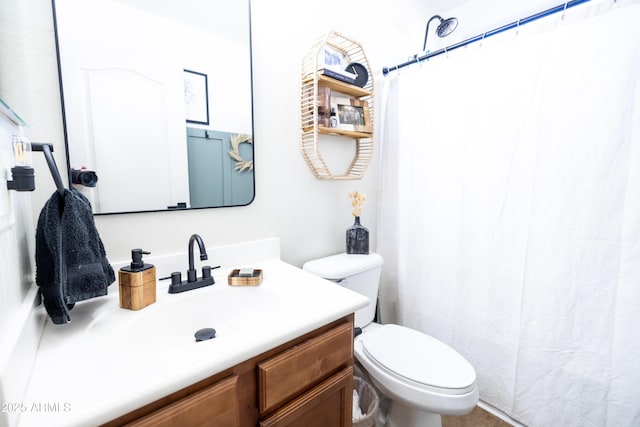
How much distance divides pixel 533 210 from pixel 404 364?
2.63 feet

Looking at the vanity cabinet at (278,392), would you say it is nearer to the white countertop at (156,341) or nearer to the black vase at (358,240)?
the white countertop at (156,341)

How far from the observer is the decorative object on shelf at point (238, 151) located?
1.07m

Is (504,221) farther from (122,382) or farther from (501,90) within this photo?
(122,382)

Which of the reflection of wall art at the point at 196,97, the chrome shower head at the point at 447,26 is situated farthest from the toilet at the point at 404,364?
the chrome shower head at the point at 447,26

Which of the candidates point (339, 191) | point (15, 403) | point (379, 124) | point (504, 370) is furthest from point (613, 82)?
point (15, 403)

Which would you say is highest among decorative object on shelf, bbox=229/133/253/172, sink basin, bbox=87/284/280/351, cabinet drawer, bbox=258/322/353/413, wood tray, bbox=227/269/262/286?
decorative object on shelf, bbox=229/133/253/172

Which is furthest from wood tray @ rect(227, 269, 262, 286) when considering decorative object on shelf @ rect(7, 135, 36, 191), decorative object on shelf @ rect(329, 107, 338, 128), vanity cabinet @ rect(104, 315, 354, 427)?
decorative object on shelf @ rect(329, 107, 338, 128)

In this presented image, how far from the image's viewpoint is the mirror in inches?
31.4

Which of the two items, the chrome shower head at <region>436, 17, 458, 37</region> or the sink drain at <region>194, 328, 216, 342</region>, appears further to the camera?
the chrome shower head at <region>436, 17, 458, 37</region>

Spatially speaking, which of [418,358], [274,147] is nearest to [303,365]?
[418,358]

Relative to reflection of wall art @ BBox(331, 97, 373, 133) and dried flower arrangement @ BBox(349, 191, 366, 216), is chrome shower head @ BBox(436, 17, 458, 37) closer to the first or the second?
reflection of wall art @ BBox(331, 97, 373, 133)

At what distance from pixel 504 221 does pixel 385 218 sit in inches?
23.7

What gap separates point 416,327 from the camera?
Answer: 5.06 ft

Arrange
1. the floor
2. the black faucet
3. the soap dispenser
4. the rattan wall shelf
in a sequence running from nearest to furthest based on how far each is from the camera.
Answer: the soap dispenser < the black faucet < the rattan wall shelf < the floor
